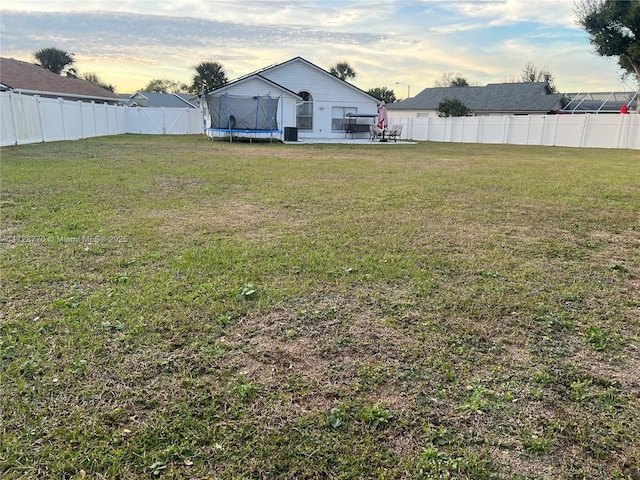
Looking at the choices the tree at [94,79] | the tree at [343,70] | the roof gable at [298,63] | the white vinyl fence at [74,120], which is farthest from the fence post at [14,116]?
the tree at [94,79]

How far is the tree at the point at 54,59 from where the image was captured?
43.9m

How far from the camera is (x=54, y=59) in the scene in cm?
4419

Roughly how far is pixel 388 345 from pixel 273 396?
764 mm

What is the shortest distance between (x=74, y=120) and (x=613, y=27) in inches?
1138

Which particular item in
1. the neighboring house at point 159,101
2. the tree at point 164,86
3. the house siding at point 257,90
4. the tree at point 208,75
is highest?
the tree at point 164,86

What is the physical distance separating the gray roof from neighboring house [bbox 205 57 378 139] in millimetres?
15963

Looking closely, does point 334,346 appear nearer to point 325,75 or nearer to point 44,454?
point 44,454

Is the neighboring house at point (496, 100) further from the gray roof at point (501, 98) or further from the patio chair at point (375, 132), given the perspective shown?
the patio chair at point (375, 132)

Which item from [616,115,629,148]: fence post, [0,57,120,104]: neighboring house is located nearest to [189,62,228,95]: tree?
[0,57,120,104]: neighboring house

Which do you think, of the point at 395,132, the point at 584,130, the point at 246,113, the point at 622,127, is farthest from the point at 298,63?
the point at 622,127

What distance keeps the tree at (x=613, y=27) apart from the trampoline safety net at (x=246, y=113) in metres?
19.8

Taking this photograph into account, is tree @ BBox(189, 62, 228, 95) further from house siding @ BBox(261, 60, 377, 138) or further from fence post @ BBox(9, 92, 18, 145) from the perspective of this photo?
fence post @ BBox(9, 92, 18, 145)

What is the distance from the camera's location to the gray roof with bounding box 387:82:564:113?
3534 centimetres

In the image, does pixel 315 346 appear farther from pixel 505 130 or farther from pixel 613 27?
pixel 613 27
